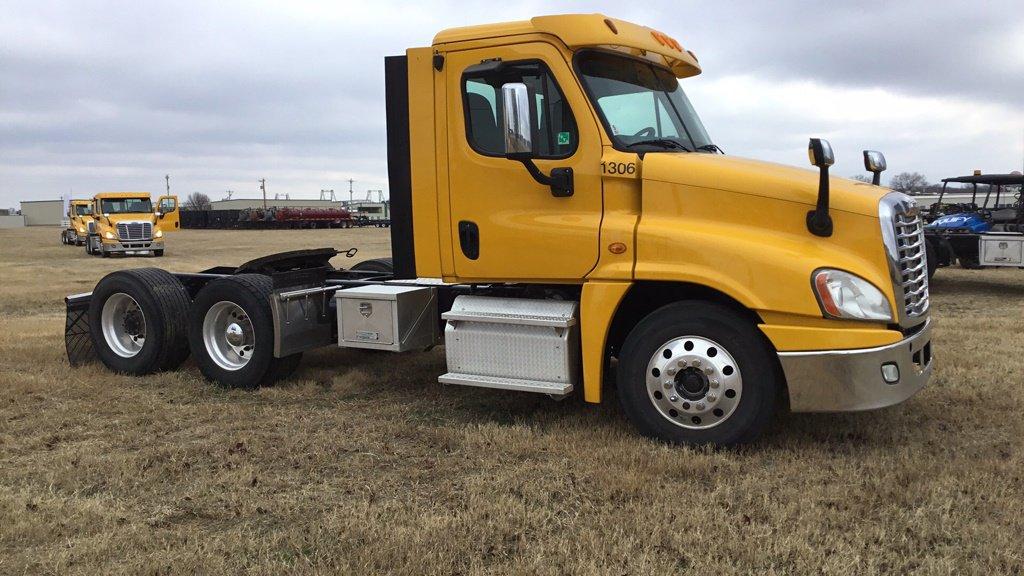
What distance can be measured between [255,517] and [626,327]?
2.83 metres

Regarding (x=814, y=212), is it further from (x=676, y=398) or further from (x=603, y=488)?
(x=603, y=488)

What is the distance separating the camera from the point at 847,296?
4.53 meters

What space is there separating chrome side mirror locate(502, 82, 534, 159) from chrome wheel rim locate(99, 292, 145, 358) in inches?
182

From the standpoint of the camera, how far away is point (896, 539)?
12.1 ft

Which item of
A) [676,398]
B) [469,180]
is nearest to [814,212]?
[676,398]

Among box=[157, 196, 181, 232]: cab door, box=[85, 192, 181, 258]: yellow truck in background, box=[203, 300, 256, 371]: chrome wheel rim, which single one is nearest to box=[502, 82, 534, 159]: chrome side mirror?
box=[203, 300, 256, 371]: chrome wheel rim

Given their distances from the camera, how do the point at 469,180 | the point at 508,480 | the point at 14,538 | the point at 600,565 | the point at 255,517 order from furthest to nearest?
the point at 469,180 < the point at 508,480 < the point at 255,517 < the point at 14,538 < the point at 600,565

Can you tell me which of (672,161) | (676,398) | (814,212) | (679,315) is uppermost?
(672,161)

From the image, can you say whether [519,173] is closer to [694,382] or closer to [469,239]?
[469,239]

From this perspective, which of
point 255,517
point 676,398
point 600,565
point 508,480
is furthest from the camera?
point 676,398

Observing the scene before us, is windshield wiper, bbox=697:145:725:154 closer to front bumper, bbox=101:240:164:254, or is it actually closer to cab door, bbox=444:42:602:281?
cab door, bbox=444:42:602:281

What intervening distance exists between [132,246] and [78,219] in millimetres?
7457

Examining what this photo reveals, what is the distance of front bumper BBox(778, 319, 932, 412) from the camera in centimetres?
453

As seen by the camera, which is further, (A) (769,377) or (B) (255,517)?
(A) (769,377)
